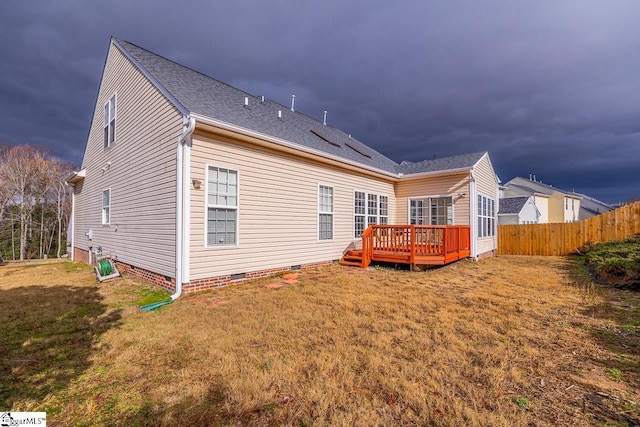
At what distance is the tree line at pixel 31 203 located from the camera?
20.9m

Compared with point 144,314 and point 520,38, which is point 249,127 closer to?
point 144,314

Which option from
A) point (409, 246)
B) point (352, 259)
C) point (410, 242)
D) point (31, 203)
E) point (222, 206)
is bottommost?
point (352, 259)

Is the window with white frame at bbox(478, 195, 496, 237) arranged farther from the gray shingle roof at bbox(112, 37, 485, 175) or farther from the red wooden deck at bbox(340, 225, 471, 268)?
the red wooden deck at bbox(340, 225, 471, 268)

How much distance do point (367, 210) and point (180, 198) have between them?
23.0 feet

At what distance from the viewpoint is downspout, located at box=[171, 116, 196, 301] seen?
568cm

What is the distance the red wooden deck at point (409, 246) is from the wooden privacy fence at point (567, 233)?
733 centimetres

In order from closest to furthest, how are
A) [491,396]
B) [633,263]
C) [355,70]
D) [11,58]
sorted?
[491,396] → [633,263] → [355,70] → [11,58]

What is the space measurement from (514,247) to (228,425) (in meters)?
16.7

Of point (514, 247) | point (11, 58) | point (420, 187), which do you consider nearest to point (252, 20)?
point (420, 187)

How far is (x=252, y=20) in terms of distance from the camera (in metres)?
10.1

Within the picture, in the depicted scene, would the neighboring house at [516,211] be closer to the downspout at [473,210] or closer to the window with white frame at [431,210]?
the downspout at [473,210]

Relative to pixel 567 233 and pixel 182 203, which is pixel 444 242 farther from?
pixel 567 233

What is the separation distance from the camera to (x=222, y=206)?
6.45m

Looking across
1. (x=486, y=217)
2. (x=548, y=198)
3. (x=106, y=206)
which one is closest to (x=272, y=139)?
(x=106, y=206)
